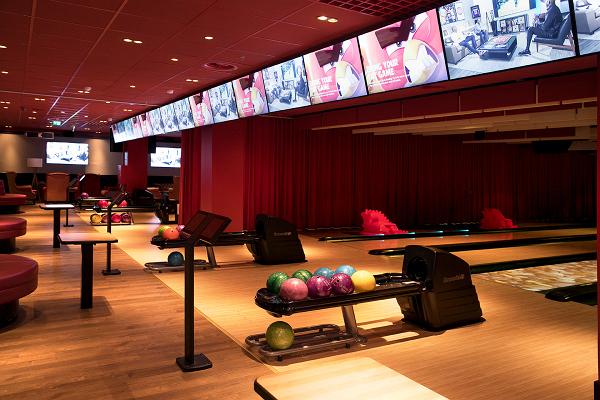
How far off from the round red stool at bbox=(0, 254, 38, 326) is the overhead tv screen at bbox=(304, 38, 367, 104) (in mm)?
3200

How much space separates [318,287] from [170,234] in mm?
3232

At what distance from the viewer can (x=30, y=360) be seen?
324 cm

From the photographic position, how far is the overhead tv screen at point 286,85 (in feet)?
19.1

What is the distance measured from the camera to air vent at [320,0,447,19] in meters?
4.16

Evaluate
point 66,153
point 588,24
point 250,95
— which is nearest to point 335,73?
point 250,95

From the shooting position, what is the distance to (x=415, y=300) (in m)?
4.18

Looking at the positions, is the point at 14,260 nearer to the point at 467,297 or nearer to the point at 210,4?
the point at 210,4

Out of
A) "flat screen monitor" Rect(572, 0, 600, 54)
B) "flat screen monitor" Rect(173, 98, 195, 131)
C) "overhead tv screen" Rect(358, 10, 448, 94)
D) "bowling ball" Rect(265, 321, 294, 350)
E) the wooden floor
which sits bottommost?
the wooden floor

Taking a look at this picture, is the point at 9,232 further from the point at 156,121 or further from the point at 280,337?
the point at 156,121

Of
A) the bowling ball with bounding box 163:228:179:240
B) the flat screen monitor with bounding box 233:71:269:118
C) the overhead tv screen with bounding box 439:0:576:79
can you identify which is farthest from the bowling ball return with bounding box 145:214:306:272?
the overhead tv screen with bounding box 439:0:576:79

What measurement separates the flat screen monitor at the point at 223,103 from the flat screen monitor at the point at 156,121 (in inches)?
128

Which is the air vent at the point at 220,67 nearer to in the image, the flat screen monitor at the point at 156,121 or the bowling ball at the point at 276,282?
the bowling ball at the point at 276,282

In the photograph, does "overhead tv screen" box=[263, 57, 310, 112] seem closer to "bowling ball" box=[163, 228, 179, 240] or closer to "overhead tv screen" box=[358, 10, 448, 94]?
"overhead tv screen" box=[358, 10, 448, 94]

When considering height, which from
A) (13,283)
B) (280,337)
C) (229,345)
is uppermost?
(13,283)
